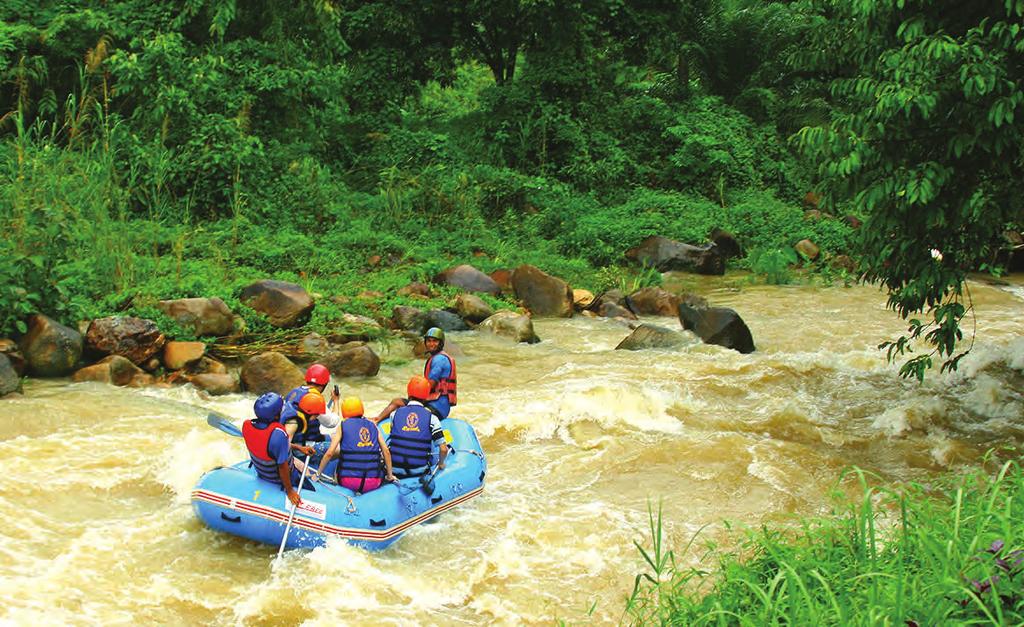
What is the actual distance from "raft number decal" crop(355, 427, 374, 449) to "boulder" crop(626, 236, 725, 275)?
34.0 feet

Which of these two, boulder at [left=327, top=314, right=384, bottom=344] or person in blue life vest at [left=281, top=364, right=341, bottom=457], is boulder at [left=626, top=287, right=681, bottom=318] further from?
person in blue life vest at [left=281, top=364, right=341, bottom=457]

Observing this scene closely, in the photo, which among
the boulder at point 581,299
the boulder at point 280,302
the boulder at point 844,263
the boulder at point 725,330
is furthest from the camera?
the boulder at point 844,263

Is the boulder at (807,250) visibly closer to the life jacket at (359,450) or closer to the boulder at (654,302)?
the boulder at (654,302)

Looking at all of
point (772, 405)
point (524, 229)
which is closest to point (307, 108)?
point (524, 229)

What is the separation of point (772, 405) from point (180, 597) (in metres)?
5.93

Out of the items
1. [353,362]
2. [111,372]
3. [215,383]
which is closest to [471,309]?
[353,362]

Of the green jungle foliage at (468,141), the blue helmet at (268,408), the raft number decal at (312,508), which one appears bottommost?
the raft number decal at (312,508)

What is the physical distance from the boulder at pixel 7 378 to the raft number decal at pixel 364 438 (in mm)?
3851

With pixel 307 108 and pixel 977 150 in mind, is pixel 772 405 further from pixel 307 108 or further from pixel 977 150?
pixel 307 108

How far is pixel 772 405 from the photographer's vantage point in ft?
30.9

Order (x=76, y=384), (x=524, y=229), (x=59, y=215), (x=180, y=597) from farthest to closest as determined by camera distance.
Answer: (x=524, y=229) < (x=59, y=215) < (x=76, y=384) < (x=180, y=597)

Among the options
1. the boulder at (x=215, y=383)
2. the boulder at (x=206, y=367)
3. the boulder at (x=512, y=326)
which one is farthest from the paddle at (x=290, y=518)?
the boulder at (x=512, y=326)

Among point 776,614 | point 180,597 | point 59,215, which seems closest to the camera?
point 776,614

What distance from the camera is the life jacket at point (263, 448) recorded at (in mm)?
6156
